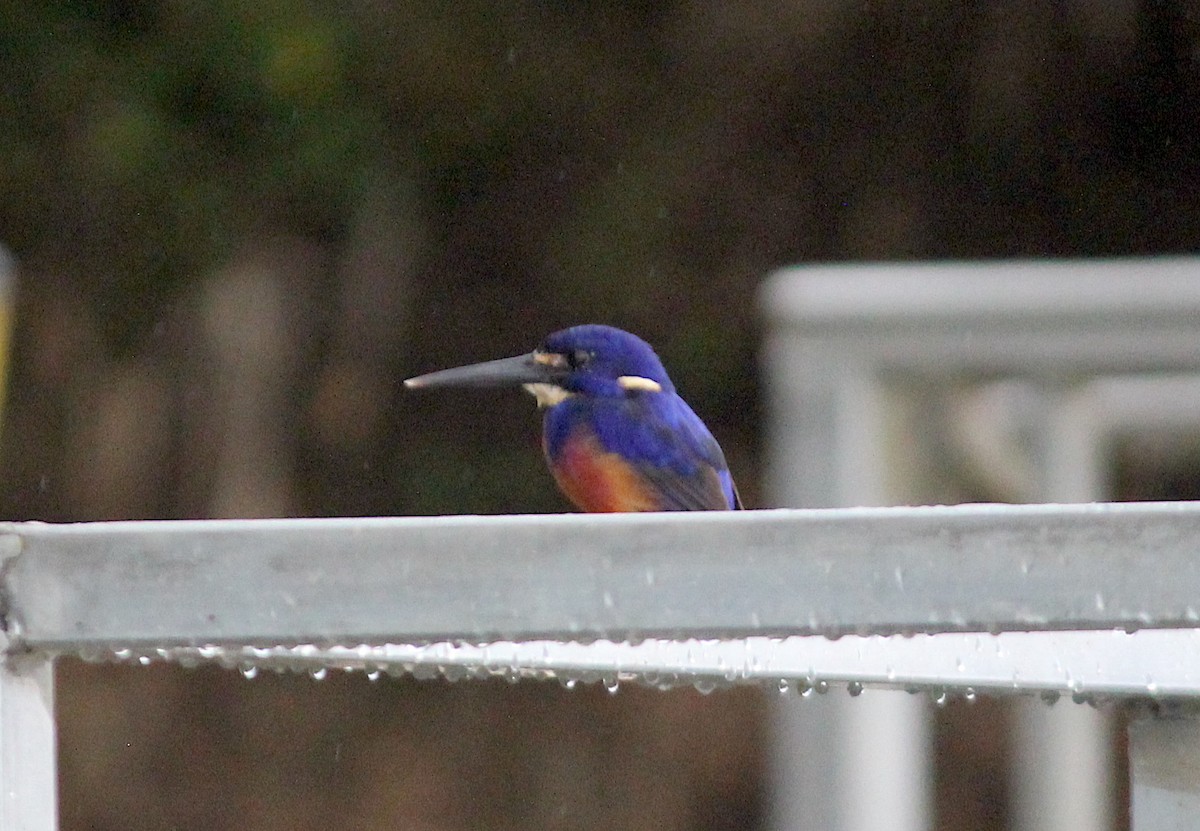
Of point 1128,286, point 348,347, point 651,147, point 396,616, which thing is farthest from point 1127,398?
point 396,616

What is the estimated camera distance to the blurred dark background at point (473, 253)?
4.73m

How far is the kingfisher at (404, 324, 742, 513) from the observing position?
197 centimetres

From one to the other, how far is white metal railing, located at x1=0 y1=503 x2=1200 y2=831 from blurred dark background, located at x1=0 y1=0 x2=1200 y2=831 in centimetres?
392

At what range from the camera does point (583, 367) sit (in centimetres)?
204

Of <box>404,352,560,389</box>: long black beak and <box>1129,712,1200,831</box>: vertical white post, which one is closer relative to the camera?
<box>1129,712,1200,831</box>: vertical white post

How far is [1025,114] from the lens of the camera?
5168 millimetres

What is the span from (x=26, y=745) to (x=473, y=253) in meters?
4.48

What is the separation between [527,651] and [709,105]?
4.33 meters

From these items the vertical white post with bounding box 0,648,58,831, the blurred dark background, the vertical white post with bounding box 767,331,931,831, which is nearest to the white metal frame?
the vertical white post with bounding box 767,331,931,831

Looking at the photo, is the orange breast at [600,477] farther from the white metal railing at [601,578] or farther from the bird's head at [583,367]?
the white metal railing at [601,578]

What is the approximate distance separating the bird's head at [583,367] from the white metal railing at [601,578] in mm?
1251

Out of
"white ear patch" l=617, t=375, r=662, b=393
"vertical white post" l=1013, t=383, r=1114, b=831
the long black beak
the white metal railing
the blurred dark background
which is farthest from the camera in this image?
the blurred dark background

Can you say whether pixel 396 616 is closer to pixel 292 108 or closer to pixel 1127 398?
pixel 1127 398

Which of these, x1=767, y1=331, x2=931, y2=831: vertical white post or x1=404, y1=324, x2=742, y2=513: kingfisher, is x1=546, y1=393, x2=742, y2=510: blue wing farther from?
x1=767, y1=331, x2=931, y2=831: vertical white post
